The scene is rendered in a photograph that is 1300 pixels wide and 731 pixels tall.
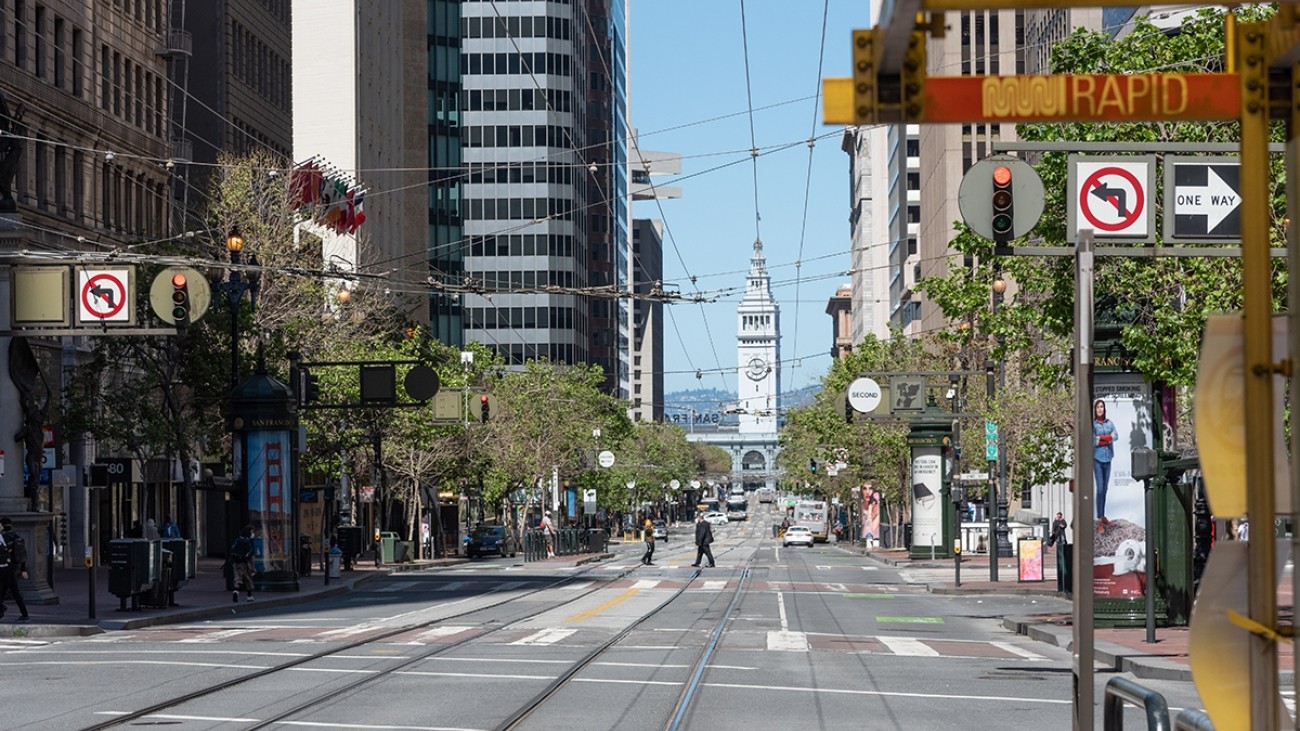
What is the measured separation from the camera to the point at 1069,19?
10519cm

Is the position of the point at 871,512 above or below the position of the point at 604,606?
below

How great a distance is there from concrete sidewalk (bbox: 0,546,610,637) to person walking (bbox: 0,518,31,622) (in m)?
0.31

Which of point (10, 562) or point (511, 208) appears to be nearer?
point (10, 562)

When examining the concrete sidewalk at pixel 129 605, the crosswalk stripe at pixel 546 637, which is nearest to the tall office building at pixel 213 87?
the concrete sidewalk at pixel 129 605

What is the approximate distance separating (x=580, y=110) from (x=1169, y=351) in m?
148

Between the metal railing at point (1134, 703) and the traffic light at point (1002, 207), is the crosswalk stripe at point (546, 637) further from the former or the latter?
the metal railing at point (1134, 703)

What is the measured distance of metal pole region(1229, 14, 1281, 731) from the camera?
5203mm

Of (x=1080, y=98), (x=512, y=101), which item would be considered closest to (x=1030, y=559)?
(x=1080, y=98)

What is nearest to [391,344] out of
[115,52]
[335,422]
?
[335,422]

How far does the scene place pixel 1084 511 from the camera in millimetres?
9570

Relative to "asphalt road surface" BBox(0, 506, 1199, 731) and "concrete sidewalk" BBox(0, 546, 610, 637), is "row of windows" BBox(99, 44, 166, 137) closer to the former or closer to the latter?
"concrete sidewalk" BBox(0, 546, 610, 637)

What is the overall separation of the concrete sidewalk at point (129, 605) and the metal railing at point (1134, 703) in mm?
23520

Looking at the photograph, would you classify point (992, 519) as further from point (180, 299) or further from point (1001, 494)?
point (180, 299)

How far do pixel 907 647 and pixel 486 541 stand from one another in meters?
58.7
